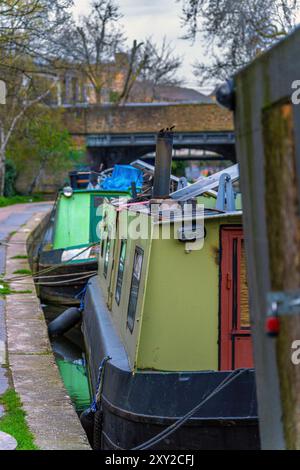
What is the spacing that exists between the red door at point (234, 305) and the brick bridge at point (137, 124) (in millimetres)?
46425

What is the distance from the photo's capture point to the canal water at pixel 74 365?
11.3 meters

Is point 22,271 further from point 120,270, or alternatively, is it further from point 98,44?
point 98,44

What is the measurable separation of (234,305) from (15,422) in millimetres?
2086

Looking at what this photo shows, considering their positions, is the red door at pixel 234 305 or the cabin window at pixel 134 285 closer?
the red door at pixel 234 305

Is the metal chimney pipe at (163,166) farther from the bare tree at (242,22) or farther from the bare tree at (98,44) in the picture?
the bare tree at (98,44)

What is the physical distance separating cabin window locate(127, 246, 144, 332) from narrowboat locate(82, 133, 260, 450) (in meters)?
0.04

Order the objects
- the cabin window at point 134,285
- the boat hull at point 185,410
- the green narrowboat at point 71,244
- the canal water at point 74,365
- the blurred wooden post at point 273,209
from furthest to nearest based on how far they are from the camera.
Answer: the green narrowboat at point 71,244 < the canal water at point 74,365 < the cabin window at point 134,285 < the boat hull at point 185,410 < the blurred wooden post at point 273,209

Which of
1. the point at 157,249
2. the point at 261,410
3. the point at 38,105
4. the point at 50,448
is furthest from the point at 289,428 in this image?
the point at 38,105

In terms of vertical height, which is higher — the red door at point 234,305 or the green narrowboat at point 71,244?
the green narrowboat at point 71,244

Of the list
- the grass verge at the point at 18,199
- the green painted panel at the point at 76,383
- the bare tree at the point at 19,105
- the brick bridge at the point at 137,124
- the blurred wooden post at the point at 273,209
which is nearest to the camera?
the blurred wooden post at the point at 273,209

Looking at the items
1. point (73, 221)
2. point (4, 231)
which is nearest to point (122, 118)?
point (4, 231)

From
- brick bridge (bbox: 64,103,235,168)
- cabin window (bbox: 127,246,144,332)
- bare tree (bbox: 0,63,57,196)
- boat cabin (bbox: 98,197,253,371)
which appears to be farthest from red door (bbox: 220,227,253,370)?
brick bridge (bbox: 64,103,235,168)

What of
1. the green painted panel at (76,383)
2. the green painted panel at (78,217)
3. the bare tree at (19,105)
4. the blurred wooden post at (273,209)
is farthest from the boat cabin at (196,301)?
the bare tree at (19,105)

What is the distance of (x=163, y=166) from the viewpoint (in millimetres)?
11062
